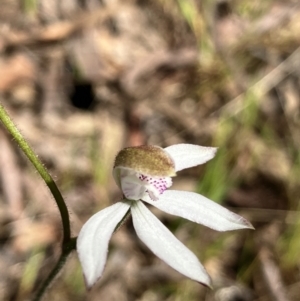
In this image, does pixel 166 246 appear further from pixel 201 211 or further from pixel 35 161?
pixel 35 161

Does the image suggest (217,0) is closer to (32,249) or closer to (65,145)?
(65,145)

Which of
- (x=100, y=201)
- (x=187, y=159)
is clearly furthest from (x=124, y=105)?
(x=187, y=159)

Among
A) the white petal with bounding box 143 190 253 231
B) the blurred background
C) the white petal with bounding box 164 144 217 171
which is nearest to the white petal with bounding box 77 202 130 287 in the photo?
the white petal with bounding box 143 190 253 231

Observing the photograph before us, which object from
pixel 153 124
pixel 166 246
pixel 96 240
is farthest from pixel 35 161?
pixel 153 124

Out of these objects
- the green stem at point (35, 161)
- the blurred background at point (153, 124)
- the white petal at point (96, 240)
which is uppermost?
the green stem at point (35, 161)

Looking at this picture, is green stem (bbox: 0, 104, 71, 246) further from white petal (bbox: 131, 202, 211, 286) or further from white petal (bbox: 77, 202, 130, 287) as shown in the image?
white petal (bbox: 131, 202, 211, 286)

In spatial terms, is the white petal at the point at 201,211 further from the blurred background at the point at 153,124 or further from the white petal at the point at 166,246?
the blurred background at the point at 153,124

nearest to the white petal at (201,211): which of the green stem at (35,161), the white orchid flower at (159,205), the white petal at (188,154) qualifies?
the white orchid flower at (159,205)
